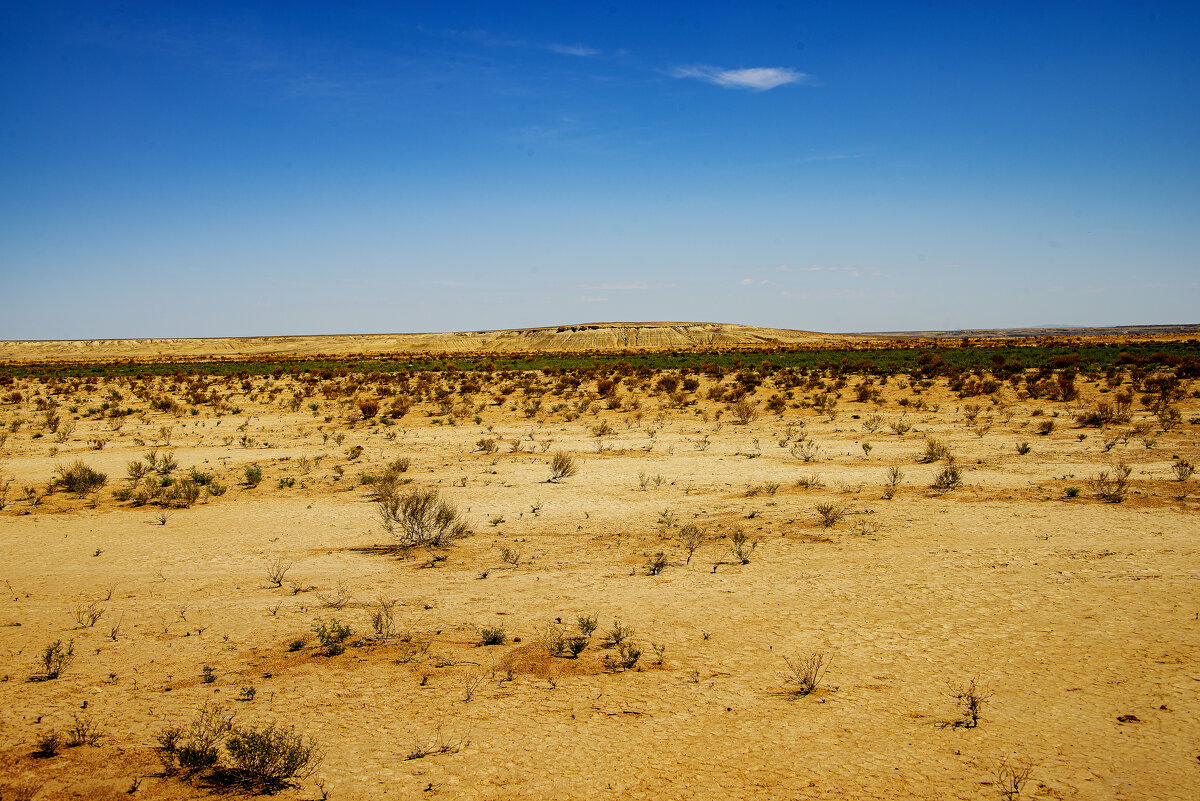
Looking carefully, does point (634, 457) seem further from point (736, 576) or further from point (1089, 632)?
point (1089, 632)

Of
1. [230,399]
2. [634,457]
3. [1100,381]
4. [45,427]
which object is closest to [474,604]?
[634,457]

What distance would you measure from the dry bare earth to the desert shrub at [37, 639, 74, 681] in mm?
94

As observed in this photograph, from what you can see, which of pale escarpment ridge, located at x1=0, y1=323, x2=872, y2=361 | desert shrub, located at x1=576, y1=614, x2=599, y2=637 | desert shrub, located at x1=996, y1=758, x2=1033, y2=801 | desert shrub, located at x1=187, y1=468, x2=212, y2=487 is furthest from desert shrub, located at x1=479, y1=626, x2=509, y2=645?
pale escarpment ridge, located at x1=0, y1=323, x2=872, y2=361

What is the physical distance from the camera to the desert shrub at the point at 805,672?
5.88 meters

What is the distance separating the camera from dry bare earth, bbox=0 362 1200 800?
491 centimetres

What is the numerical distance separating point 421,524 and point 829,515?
6.58 meters

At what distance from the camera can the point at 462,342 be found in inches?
5714

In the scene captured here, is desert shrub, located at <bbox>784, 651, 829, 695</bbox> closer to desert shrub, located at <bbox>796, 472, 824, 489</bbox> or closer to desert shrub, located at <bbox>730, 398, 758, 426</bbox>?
desert shrub, located at <bbox>796, 472, 824, 489</bbox>

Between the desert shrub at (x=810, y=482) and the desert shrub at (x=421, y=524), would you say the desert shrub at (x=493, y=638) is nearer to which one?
the desert shrub at (x=421, y=524)

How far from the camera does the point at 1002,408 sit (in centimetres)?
2439

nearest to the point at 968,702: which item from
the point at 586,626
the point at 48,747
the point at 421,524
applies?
the point at 586,626

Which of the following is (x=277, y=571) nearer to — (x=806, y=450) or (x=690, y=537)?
(x=690, y=537)

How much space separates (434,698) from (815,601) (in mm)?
4461

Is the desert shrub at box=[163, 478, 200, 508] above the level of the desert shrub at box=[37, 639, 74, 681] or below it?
above
